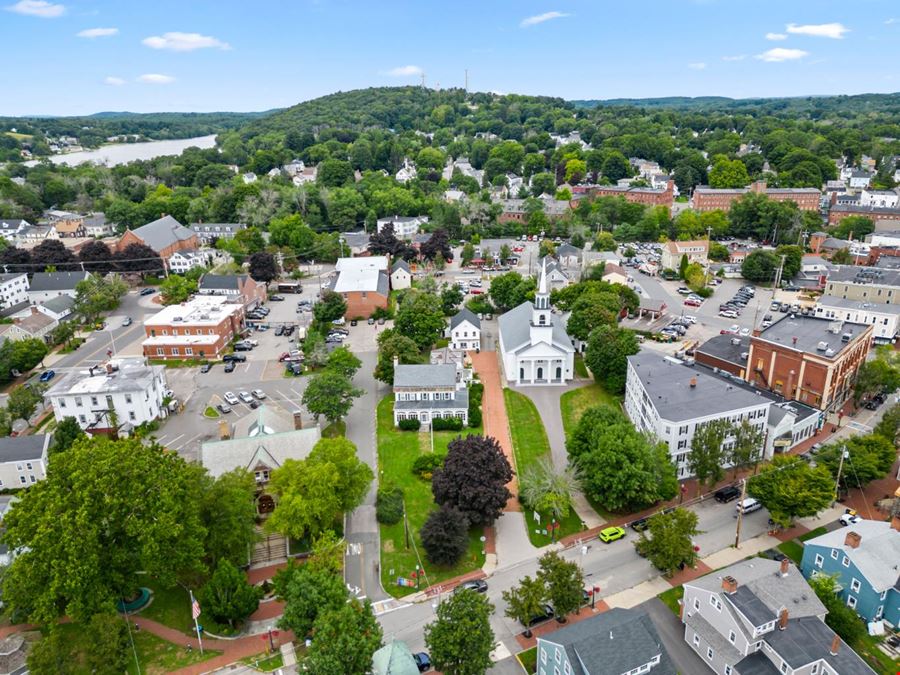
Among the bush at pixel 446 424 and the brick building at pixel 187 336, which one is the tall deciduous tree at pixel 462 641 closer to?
the bush at pixel 446 424

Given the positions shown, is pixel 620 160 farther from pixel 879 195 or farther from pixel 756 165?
pixel 879 195

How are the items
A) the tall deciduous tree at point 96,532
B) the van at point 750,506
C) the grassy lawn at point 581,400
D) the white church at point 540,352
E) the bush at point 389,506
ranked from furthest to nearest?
the white church at point 540,352 < the grassy lawn at point 581,400 < the van at point 750,506 < the bush at point 389,506 < the tall deciduous tree at point 96,532

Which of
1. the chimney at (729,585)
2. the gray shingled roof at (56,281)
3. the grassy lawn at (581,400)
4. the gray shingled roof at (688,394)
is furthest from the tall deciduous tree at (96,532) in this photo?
the gray shingled roof at (56,281)

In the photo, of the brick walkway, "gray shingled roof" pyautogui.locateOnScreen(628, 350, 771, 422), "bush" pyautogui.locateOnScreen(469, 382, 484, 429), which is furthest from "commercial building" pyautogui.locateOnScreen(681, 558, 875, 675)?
"bush" pyautogui.locateOnScreen(469, 382, 484, 429)

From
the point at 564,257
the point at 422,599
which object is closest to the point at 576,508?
the point at 422,599

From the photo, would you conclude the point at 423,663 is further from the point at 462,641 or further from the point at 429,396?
the point at 429,396

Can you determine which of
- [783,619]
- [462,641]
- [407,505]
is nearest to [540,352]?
[407,505]
